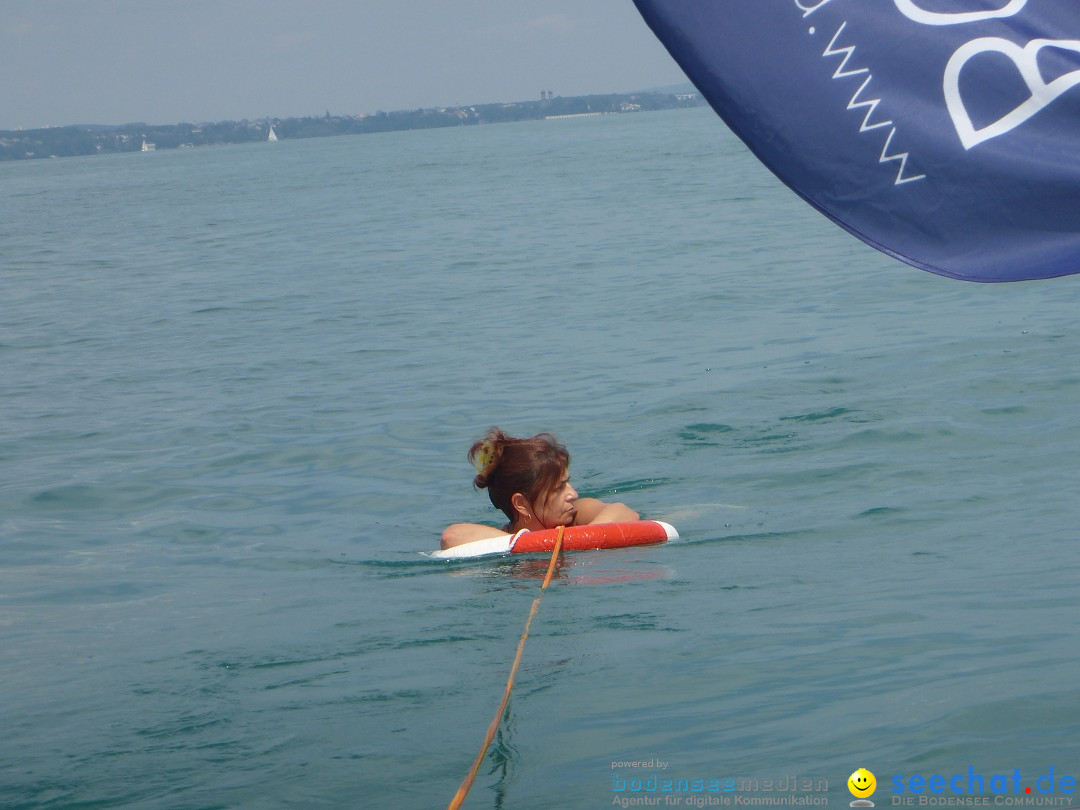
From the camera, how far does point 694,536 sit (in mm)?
6945

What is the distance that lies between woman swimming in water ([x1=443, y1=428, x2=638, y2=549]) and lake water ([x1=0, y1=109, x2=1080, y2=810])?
0.30m

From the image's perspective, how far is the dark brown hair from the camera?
6.44m

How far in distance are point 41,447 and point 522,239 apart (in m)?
17.9

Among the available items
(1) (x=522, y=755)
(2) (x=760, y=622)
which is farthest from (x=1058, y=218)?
(2) (x=760, y=622)

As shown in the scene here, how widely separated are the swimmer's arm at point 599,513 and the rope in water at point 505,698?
0.35 m

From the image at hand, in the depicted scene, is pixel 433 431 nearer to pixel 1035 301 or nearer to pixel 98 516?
pixel 98 516

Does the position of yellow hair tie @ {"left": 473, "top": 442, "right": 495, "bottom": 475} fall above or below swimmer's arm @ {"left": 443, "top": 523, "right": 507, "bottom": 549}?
above

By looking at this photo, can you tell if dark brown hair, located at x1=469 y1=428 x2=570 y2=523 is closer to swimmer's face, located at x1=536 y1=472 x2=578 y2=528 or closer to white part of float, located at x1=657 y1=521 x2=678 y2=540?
swimmer's face, located at x1=536 y1=472 x2=578 y2=528

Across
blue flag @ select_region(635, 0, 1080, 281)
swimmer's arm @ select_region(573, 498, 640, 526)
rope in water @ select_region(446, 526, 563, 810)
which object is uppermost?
blue flag @ select_region(635, 0, 1080, 281)

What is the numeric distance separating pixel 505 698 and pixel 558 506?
2.25 meters

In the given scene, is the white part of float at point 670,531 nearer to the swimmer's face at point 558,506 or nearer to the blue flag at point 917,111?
the swimmer's face at point 558,506

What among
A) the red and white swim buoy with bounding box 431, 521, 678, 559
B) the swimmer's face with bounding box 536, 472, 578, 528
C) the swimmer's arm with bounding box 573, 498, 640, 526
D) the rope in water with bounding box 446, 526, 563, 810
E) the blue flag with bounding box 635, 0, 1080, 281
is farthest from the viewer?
the swimmer's arm with bounding box 573, 498, 640, 526

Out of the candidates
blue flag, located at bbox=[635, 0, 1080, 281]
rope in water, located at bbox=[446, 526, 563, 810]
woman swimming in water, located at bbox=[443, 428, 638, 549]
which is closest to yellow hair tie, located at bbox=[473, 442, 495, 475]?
woman swimming in water, located at bbox=[443, 428, 638, 549]

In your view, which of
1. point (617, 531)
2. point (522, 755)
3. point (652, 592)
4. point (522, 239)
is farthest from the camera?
point (522, 239)
